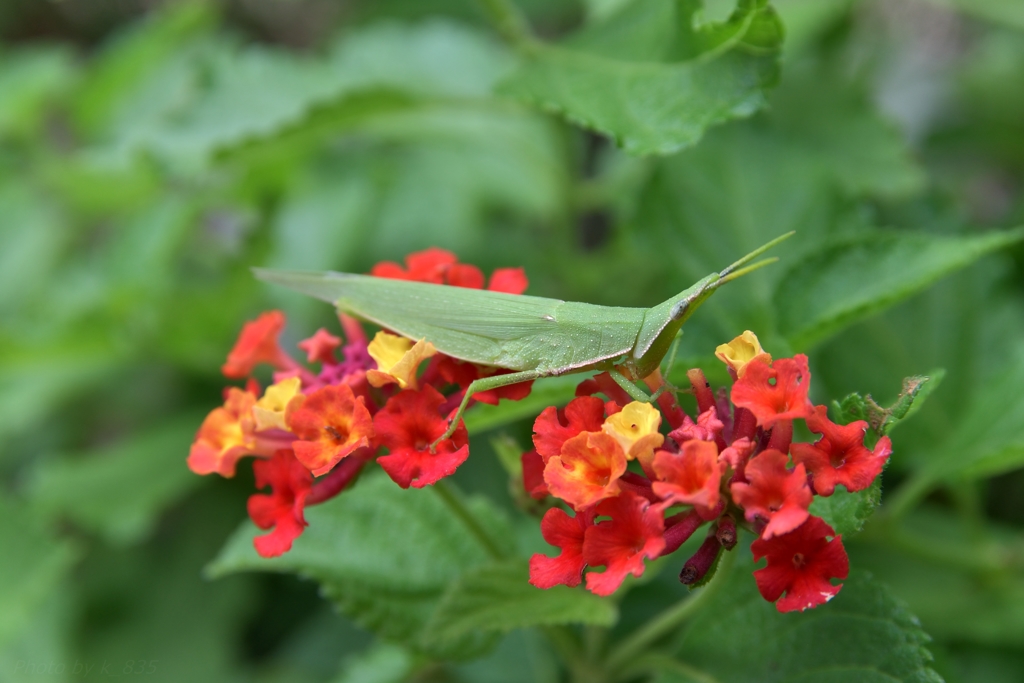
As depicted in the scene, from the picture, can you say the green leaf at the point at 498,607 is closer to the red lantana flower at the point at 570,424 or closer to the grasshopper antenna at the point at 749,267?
the red lantana flower at the point at 570,424

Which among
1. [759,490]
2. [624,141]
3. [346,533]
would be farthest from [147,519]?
[759,490]

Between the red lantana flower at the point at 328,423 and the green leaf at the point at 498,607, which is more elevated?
the red lantana flower at the point at 328,423

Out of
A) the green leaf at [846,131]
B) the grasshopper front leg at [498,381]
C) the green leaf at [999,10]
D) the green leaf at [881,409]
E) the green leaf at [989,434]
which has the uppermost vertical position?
the green leaf at [881,409]

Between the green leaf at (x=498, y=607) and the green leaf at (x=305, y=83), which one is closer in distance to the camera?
the green leaf at (x=498, y=607)

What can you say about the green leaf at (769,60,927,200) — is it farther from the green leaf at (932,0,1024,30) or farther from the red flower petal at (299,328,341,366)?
the red flower petal at (299,328,341,366)

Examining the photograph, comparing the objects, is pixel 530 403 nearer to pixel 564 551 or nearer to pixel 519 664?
pixel 564 551

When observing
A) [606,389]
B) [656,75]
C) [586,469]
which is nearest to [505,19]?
[656,75]

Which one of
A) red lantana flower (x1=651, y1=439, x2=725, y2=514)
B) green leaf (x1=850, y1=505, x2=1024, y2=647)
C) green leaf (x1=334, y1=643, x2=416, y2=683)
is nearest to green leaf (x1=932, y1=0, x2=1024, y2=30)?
green leaf (x1=850, y1=505, x2=1024, y2=647)

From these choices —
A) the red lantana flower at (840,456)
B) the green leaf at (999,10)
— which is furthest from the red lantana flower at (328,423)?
the green leaf at (999,10)
